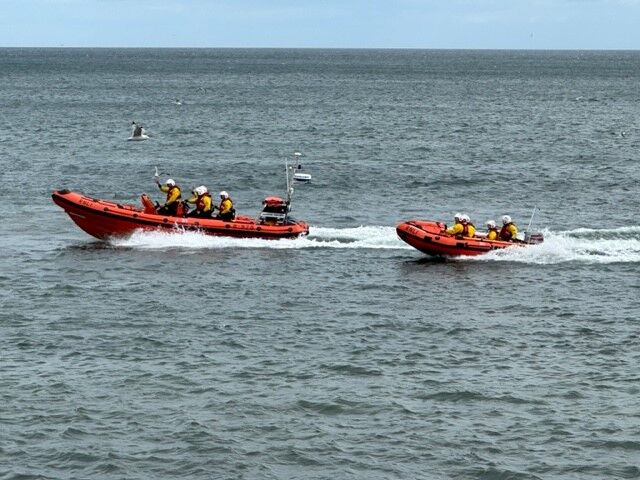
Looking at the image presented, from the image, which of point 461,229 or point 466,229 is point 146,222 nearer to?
point 461,229

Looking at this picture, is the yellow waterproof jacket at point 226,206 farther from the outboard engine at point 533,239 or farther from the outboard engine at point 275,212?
the outboard engine at point 533,239

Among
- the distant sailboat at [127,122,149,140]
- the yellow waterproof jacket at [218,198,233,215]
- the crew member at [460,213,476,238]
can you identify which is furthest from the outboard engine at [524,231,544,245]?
the distant sailboat at [127,122,149,140]

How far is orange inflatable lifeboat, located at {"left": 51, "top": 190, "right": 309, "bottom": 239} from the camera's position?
37562mm

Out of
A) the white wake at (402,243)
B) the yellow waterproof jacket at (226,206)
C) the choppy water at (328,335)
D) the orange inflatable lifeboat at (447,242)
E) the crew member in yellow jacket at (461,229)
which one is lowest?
the choppy water at (328,335)

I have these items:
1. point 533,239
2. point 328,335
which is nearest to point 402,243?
point 533,239

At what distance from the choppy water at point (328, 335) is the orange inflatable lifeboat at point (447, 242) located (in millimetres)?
442

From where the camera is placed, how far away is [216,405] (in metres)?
23.4

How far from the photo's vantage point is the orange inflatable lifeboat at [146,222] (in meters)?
37.6

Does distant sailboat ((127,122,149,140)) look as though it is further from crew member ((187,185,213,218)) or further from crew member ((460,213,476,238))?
crew member ((460,213,476,238))

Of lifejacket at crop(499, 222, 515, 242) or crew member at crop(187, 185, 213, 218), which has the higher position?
crew member at crop(187, 185, 213, 218)

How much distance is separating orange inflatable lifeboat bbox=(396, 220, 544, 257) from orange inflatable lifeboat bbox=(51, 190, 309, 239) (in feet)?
13.8

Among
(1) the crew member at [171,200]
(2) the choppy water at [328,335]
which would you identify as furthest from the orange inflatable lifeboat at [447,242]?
(1) the crew member at [171,200]

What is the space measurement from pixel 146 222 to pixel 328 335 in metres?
11.4

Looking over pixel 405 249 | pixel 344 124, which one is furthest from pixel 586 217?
pixel 344 124
